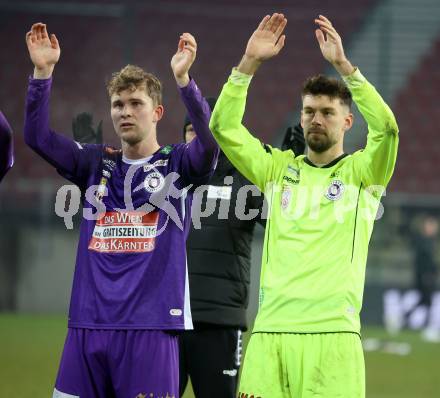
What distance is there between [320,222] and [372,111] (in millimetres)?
560

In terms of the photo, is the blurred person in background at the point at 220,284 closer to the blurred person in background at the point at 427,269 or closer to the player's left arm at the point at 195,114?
the player's left arm at the point at 195,114

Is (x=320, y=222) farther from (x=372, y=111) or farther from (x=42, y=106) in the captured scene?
(x=42, y=106)

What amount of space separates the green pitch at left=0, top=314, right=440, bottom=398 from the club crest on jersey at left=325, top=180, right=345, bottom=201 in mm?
4422

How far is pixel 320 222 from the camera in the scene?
5023 millimetres

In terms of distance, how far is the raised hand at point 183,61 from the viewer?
4840 millimetres

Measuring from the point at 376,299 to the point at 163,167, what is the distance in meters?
13.1

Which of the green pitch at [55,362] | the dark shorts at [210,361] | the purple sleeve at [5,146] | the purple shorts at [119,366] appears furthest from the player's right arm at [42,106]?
the green pitch at [55,362]

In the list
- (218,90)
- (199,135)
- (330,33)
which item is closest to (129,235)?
(199,135)

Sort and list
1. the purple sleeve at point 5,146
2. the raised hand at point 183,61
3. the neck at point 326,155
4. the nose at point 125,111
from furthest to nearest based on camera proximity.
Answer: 1. the neck at point 326,155
2. the nose at point 125,111
3. the raised hand at point 183,61
4. the purple sleeve at point 5,146

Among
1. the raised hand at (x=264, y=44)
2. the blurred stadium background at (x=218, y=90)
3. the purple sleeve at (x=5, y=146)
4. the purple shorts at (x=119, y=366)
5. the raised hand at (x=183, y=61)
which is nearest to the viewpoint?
the purple sleeve at (x=5, y=146)

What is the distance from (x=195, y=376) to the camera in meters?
6.02

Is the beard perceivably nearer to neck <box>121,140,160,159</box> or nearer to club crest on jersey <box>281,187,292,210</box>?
club crest on jersey <box>281,187,292,210</box>

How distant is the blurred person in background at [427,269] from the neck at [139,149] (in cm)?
1289

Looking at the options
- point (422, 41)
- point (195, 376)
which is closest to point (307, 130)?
point (195, 376)
